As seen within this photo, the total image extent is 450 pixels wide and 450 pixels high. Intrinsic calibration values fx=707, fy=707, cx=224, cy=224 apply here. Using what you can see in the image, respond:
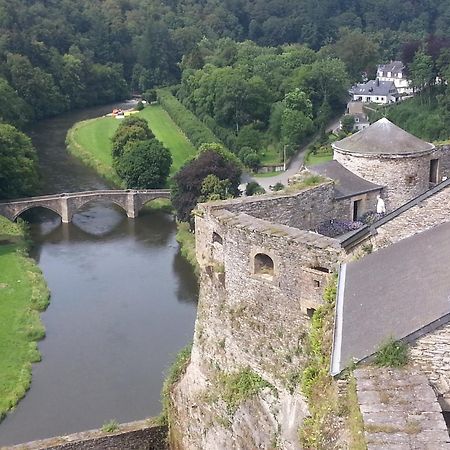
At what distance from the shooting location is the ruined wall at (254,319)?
408 inches

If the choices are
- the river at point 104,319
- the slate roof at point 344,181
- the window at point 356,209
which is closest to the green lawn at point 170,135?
the river at point 104,319

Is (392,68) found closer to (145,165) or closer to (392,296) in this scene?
(145,165)

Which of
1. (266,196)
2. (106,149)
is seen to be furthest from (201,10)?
(266,196)

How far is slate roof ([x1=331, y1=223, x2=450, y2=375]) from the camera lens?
7.57 metres

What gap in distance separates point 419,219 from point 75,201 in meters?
35.0

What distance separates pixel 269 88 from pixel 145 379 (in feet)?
158

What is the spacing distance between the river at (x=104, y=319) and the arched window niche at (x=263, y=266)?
12.1 m

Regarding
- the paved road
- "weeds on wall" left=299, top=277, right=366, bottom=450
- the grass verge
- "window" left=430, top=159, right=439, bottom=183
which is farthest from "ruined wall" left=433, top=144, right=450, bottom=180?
the grass verge

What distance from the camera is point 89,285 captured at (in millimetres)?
32969

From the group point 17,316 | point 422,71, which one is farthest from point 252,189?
point 422,71

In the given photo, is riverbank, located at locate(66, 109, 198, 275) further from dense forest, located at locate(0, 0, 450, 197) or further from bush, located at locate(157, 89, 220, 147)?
dense forest, located at locate(0, 0, 450, 197)

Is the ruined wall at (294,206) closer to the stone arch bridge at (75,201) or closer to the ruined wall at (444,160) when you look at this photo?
the ruined wall at (444,160)

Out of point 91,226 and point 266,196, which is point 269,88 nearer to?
point 91,226

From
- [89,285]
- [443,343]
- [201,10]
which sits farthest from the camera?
[201,10]
